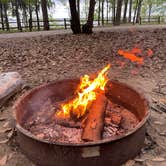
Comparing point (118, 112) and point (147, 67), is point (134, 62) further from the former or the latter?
point (118, 112)

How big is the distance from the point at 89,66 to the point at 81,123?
8.33 feet

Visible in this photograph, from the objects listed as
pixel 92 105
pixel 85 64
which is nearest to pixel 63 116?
pixel 92 105

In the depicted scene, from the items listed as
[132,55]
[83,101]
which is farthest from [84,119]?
[132,55]

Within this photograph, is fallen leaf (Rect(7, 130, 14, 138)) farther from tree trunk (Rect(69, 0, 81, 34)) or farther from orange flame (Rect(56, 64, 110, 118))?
tree trunk (Rect(69, 0, 81, 34))

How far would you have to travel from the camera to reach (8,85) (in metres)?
3.74

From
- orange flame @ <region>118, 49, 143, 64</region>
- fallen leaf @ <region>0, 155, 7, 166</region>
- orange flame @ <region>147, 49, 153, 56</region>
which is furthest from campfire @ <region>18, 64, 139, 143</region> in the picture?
orange flame @ <region>147, 49, 153, 56</region>

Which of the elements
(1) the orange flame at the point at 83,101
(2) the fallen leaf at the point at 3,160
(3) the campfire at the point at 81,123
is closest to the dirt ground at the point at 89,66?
(2) the fallen leaf at the point at 3,160

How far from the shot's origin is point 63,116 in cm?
311

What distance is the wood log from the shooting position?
2558 mm

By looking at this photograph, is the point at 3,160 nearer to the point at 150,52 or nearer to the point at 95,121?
the point at 95,121

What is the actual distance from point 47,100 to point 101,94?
2.92 ft

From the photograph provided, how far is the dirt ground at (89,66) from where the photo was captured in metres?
2.83

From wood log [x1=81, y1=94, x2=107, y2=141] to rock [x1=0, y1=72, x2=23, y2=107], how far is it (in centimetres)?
149

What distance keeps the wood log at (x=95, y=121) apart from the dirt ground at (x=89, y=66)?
486mm
